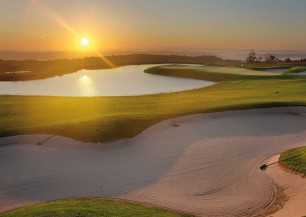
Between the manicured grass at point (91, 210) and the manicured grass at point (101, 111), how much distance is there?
21.8ft

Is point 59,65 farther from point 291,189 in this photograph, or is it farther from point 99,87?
point 291,189

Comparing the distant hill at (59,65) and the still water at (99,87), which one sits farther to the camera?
the distant hill at (59,65)

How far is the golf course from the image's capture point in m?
12.2

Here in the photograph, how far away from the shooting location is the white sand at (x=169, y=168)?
41.9 ft

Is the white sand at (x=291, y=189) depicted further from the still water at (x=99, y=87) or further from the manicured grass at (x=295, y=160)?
the still water at (x=99, y=87)

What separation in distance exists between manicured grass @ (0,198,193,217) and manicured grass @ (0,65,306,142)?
21.8ft

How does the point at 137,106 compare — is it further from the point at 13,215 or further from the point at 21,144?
the point at 13,215

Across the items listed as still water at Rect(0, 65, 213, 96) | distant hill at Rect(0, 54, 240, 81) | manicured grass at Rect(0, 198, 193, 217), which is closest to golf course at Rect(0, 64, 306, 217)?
manicured grass at Rect(0, 198, 193, 217)

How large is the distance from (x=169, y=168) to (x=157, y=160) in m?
1.04

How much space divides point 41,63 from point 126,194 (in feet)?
322

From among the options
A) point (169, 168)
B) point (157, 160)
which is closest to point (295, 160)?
point (169, 168)

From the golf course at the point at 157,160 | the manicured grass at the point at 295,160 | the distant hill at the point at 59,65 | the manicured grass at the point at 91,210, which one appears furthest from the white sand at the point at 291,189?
the distant hill at the point at 59,65

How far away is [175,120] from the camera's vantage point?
2117cm

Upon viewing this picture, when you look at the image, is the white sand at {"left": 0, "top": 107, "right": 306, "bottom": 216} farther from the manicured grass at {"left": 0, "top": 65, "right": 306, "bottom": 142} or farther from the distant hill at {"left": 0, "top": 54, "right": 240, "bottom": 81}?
the distant hill at {"left": 0, "top": 54, "right": 240, "bottom": 81}
